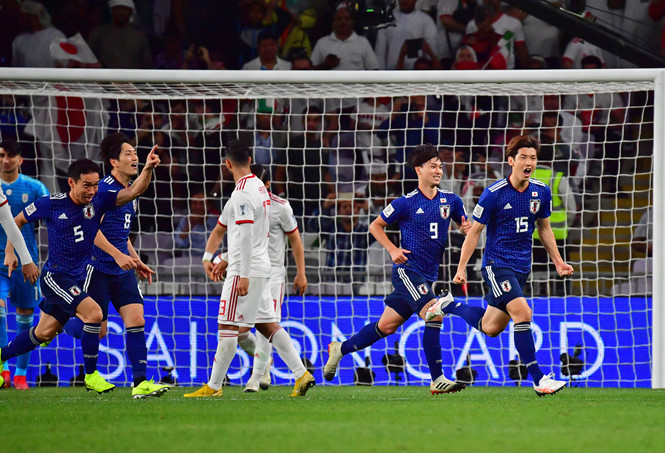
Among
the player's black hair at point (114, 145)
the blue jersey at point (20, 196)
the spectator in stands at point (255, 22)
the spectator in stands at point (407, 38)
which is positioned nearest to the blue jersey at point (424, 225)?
the player's black hair at point (114, 145)

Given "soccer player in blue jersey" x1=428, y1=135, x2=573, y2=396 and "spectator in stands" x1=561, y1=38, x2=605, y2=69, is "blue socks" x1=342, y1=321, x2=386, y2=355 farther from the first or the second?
"spectator in stands" x1=561, y1=38, x2=605, y2=69

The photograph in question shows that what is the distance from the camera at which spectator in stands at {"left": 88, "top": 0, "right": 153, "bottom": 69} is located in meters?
12.5

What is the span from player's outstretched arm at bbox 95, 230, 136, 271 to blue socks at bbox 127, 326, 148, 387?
476 mm

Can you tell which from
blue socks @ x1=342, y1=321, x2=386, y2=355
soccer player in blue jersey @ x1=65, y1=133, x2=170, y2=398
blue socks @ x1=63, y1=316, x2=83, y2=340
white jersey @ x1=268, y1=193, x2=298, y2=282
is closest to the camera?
soccer player in blue jersey @ x1=65, y1=133, x2=170, y2=398

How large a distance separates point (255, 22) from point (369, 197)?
11.1 ft

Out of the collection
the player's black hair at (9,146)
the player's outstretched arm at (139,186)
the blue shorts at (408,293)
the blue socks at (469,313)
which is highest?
the player's black hair at (9,146)

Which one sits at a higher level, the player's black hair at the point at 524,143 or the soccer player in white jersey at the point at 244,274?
the player's black hair at the point at 524,143

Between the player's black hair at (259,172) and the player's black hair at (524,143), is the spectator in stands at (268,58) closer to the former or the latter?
the player's black hair at (259,172)

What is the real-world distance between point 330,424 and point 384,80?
396 centimetres

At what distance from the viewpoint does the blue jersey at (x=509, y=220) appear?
733 centimetres

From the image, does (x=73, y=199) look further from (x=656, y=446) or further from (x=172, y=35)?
(x=172, y=35)

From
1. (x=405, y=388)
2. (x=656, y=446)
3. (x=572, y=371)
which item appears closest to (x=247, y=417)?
(x=656, y=446)

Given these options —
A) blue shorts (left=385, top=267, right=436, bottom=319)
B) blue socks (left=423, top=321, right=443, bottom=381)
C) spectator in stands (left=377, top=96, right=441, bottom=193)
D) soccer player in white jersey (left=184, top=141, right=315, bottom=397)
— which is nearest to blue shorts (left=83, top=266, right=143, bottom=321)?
soccer player in white jersey (left=184, top=141, right=315, bottom=397)

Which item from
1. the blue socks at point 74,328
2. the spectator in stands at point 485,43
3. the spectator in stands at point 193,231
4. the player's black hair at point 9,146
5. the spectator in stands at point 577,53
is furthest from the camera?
the spectator in stands at point 485,43
